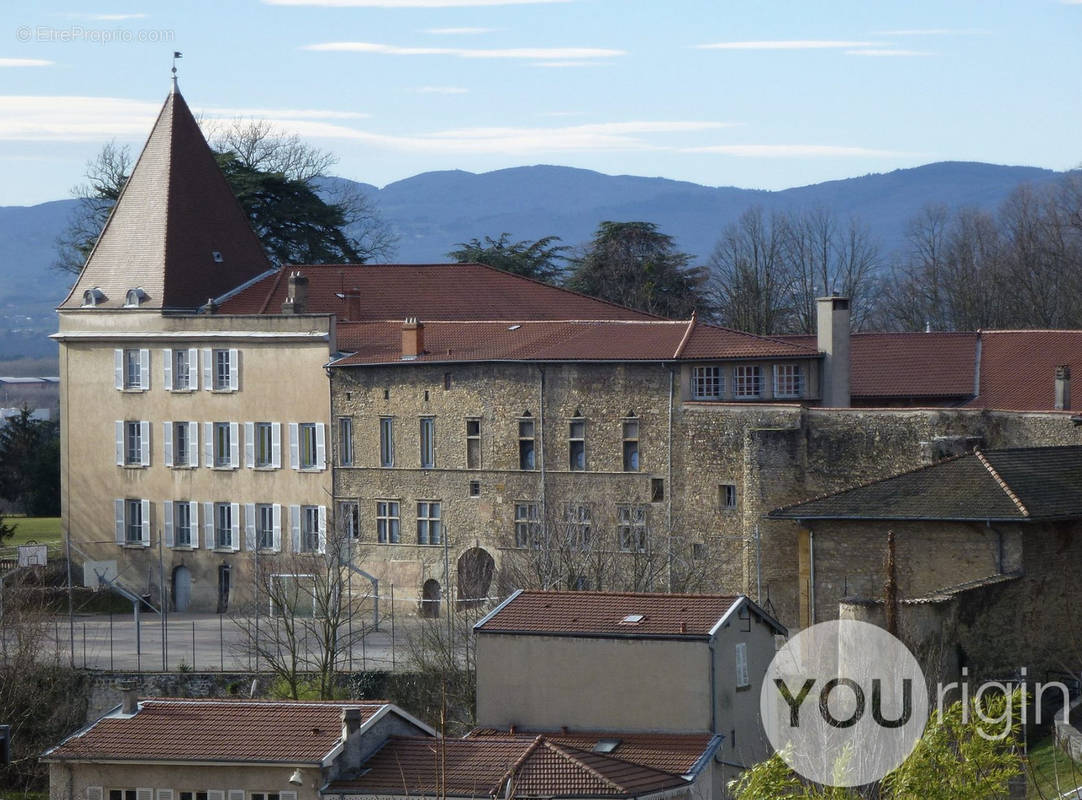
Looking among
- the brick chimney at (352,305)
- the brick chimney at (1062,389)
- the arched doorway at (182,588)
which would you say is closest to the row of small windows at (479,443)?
the brick chimney at (352,305)

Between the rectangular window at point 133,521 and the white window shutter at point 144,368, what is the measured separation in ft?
9.91

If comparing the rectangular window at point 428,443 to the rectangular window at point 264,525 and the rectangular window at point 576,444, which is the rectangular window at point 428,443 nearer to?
the rectangular window at point 576,444

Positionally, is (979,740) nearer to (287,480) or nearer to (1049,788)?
(1049,788)

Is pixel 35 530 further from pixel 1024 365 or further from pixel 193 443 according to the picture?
pixel 1024 365

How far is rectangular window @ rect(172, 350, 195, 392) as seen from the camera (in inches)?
2160

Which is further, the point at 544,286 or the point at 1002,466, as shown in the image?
the point at 544,286

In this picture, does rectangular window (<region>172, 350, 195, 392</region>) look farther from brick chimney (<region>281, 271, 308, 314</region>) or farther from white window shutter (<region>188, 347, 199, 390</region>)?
brick chimney (<region>281, 271, 308, 314</region>)

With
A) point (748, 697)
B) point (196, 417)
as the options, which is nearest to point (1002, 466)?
point (748, 697)

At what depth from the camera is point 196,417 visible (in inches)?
2160

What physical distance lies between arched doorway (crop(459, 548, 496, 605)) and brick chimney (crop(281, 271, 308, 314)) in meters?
7.97

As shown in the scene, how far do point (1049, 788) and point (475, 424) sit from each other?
24.9m

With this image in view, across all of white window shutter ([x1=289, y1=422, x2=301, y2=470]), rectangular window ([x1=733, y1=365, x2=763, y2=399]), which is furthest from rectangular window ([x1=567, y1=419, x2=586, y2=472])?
white window shutter ([x1=289, y1=422, x2=301, y2=470])

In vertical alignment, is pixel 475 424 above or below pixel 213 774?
above

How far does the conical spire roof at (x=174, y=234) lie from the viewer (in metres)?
56.3
